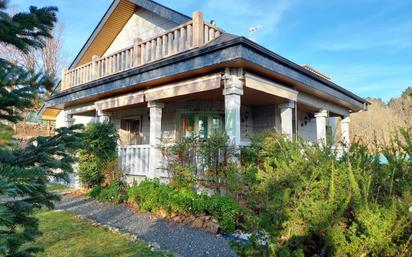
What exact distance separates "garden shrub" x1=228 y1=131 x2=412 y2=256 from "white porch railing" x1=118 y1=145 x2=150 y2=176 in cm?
669

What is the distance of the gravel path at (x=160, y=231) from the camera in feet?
15.5

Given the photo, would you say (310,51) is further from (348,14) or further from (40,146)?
(40,146)

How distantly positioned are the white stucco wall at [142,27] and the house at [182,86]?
40mm

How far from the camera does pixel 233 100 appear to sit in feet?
22.5

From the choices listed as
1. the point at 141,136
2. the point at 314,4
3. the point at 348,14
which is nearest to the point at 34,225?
the point at 141,136

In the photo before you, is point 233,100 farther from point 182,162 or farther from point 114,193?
point 114,193

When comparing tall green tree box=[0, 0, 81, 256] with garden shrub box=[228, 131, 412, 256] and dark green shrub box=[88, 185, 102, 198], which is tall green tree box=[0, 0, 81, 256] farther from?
dark green shrub box=[88, 185, 102, 198]

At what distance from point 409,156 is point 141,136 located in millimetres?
11140

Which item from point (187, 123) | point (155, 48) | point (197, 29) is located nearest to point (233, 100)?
point (197, 29)

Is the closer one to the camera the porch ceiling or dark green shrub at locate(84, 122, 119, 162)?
the porch ceiling

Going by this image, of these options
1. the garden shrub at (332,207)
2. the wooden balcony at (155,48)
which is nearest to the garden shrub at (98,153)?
the wooden balcony at (155,48)

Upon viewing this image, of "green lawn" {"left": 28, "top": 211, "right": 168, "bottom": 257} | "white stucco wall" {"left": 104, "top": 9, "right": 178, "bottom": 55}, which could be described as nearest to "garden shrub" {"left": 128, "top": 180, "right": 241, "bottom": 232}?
"green lawn" {"left": 28, "top": 211, "right": 168, "bottom": 257}

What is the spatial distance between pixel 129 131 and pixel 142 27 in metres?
4.50

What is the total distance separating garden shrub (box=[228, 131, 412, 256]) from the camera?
7.48 feet
